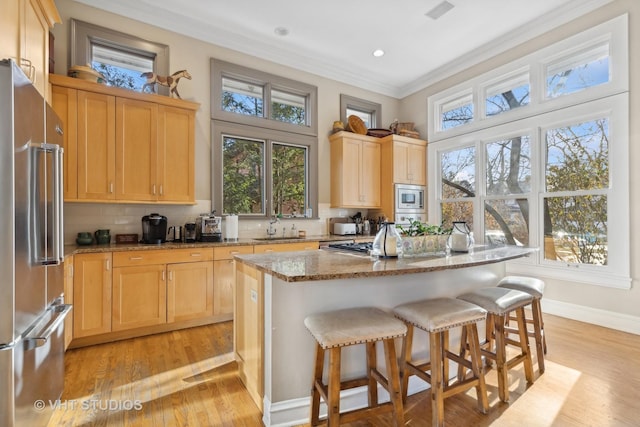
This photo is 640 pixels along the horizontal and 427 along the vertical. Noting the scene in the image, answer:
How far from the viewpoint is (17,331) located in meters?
1.24

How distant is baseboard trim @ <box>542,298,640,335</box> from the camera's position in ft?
10.2

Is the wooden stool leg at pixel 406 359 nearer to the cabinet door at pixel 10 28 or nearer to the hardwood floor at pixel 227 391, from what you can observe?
the hardwood floor at pixel 227 391

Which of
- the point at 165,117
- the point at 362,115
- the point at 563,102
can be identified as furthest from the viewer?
the point at 362,115

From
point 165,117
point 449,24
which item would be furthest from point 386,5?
point 165,117

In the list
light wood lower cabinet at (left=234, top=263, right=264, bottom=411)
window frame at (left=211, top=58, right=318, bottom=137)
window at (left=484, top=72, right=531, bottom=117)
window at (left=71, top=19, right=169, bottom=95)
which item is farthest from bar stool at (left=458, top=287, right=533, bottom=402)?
window at (left=71, top=19, right=169, bottom=95)

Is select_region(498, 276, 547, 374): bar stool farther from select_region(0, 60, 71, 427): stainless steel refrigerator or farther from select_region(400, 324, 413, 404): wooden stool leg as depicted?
select_region(0, 60, 71, 427): stainless steel refrigerator

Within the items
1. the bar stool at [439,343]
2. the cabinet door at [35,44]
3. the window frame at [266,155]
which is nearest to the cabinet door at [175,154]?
the window frame at [266,155]

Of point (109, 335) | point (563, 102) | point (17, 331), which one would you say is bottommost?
point (109, 335)

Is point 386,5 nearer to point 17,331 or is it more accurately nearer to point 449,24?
point 449,24

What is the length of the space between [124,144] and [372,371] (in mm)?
3091

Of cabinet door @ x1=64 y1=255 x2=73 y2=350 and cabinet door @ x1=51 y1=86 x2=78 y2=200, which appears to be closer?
cabinet door @ x1=64 y1=255 x2=73 y2=350

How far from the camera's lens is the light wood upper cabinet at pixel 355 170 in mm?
4723

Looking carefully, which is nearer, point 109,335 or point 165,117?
point 109,335

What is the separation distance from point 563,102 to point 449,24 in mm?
1610
